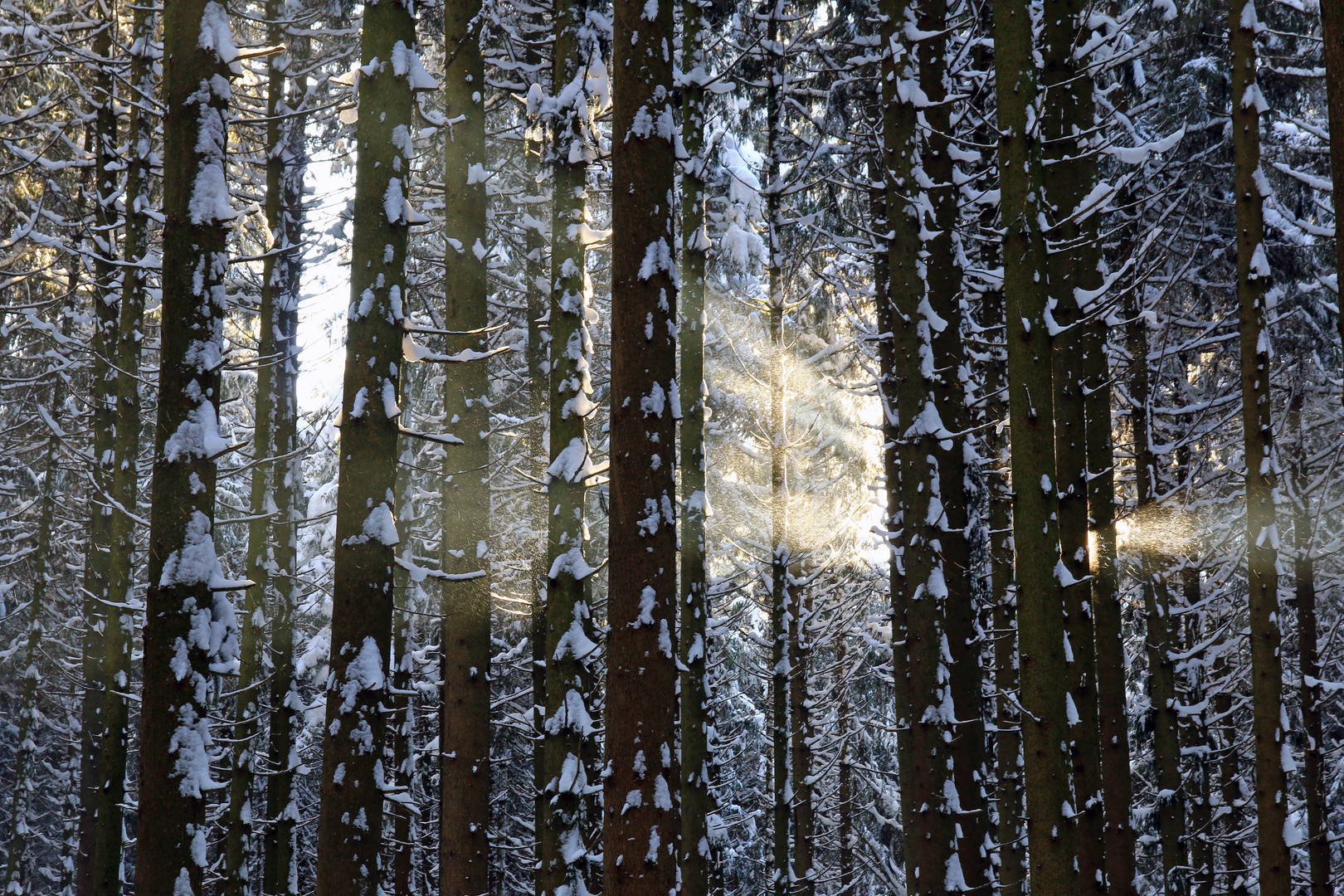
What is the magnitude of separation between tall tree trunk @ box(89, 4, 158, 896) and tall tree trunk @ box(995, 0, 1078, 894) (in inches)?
346

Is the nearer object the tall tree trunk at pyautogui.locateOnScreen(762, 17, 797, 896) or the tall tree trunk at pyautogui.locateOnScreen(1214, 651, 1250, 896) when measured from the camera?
the tall tree trunk at pyautogui.locateOnScreen(762, 17, 797, 896)

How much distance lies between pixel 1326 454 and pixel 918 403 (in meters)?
10.1

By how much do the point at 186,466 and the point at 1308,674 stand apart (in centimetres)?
1463

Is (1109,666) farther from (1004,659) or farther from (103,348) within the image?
(103,348)

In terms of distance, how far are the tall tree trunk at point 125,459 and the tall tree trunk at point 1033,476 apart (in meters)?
→ 8.78

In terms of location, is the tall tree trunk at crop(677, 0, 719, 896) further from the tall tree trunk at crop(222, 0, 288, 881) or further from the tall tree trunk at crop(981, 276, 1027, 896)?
the tall tree trunk at crop(222, 0, 288, 881)

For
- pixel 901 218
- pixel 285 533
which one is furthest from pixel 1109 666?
pixel 285 533

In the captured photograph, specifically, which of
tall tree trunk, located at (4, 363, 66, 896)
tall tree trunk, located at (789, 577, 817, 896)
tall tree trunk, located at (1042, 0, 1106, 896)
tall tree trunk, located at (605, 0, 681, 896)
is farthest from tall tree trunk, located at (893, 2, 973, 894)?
tall tree trunk, located at (4, 363, 66, 896)

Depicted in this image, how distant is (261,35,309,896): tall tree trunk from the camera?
11.5m

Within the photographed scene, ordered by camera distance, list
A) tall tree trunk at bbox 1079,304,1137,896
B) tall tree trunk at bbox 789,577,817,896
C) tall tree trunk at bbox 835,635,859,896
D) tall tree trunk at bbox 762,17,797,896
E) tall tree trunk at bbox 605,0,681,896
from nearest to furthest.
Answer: tall tree trunk at bbox 605,0,681,896 → tall tree trunk at bbox 1079,304,1137,896 → tall tree trunk at bbox 762,17,797,896 → tall tree trunk at bbox 789,577,817,896 → tall tree trunk at bbox 835,635,859,896

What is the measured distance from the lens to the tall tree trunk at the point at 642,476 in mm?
5316

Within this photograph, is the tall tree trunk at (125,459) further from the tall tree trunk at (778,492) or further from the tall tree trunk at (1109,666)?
the tall tree trunk at (1109,666)

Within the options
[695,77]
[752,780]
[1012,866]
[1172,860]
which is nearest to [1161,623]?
[1172,860]

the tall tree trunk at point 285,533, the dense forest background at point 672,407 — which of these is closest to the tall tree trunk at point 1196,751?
the dense forest background at point 672,407
